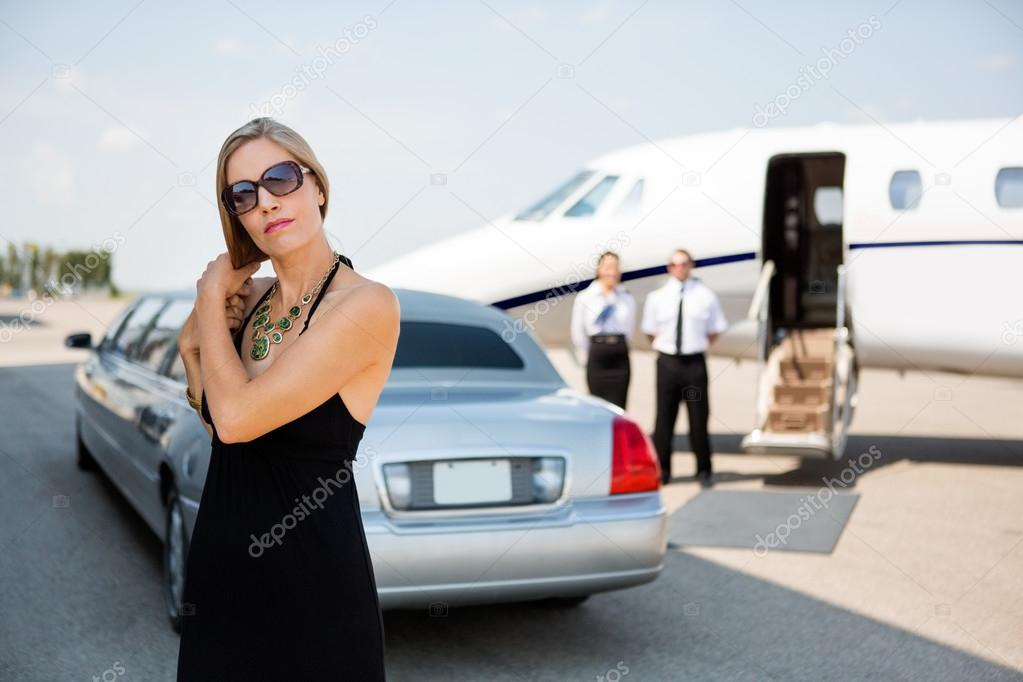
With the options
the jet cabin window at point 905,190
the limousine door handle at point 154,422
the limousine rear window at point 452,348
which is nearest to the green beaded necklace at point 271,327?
the limousine rear window at point 452,348

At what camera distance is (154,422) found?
534 centimetres

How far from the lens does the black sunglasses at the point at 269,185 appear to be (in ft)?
6.39

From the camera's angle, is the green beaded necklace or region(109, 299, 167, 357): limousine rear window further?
region(109, 299, 167, 357): limousine rear window

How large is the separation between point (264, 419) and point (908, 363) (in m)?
9.78

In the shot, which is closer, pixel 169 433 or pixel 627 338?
pixel 169 433

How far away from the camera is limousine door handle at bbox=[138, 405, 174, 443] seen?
5.11 m

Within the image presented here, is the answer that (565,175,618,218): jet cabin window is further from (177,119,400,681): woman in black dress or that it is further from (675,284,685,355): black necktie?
(177,119,400,681): woman in black dress

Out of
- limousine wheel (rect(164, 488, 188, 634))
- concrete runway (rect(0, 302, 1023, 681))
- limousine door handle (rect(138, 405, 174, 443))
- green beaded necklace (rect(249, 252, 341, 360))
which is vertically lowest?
concrete runway (rect(0, 302, 1023, 681))

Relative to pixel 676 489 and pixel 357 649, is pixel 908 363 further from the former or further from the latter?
pixel 357 649

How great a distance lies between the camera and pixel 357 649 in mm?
1918

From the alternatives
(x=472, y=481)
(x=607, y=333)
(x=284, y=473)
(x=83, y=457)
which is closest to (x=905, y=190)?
(x=607, y=333)

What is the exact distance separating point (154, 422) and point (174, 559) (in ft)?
2.71

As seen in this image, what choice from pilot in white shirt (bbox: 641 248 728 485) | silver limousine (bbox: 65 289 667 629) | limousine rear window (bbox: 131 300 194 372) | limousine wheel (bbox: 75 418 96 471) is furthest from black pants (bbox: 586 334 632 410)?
limousine wheel (bbox: 75 418 96 471)

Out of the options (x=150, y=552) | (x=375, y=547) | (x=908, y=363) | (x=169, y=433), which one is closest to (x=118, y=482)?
(x=150, y=552)
